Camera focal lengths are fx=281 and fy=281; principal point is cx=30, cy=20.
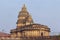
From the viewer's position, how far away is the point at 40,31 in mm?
58875

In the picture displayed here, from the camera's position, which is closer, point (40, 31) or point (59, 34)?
point (59, 34)

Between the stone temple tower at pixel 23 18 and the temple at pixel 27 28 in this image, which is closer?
the temple at pixel 27 28

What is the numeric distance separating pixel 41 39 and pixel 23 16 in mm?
21356

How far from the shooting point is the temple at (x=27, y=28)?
192 ft

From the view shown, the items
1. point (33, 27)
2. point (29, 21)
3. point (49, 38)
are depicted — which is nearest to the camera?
point (49, 38)

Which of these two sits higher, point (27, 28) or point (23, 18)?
point (23, 18)

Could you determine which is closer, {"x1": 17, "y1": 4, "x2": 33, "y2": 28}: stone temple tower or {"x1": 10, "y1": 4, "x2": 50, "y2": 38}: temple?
{"x1": 10, "y1": 4, "x2": 50, "y2": 38}: temple

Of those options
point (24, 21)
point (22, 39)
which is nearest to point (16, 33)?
point (24, 21)

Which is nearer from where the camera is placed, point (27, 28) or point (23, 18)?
point (27, 28)

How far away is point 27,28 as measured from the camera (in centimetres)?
5922

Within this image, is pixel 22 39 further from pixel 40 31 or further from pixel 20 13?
pixel 20 13

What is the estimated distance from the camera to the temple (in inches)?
2309

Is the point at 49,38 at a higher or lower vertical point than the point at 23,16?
lower

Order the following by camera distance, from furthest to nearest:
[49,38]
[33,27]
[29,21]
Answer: [29,21] < [33,27] < [49,38]
